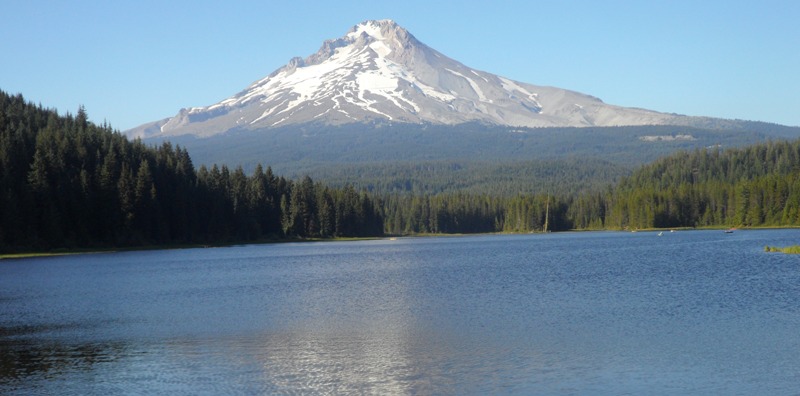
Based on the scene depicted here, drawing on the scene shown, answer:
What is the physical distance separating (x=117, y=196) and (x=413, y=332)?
82.4 m

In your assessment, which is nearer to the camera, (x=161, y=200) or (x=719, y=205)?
(x=161, y=200)

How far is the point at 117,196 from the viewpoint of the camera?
10925cm

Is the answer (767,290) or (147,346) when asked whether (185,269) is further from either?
(767,290)

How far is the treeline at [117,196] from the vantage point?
97.8 meters

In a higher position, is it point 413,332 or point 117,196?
point 117,196

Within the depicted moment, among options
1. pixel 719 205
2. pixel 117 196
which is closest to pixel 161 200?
pixel 117 196

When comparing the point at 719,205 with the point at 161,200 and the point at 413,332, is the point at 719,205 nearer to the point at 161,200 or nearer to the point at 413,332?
the point at 161,200

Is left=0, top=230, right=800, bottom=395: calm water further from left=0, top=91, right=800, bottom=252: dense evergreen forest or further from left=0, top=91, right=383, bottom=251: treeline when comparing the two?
left=0, top=91, right=800, bottom=252: dense evergreen forest

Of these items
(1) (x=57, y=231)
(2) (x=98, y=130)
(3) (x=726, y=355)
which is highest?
(2) (x=98, y=130)

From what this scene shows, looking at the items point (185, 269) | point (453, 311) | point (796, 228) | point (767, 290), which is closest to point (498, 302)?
point (453, 311)

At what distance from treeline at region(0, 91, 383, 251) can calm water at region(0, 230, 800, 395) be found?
3224 centimetres

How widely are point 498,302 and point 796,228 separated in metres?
115

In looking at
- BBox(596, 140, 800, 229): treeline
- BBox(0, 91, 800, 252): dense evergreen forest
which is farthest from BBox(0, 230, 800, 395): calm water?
BBox(596, 140, 800, 229): treeline

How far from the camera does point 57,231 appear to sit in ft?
326
